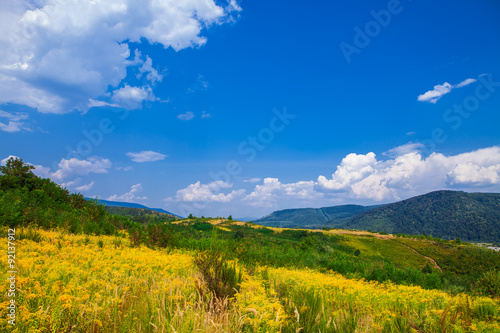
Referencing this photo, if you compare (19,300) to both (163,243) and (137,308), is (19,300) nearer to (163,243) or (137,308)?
(137,308)

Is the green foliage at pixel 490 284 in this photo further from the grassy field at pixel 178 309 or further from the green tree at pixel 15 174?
the green tree at pixel 15 174

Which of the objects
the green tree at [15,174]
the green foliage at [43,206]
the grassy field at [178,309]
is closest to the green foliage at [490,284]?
the grassy field at [178,309]

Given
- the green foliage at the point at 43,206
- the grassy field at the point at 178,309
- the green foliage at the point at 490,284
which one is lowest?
the green foliage at the point at 490,284

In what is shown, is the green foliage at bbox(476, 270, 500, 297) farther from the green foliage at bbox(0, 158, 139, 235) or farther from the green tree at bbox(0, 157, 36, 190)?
the green tree at bbox(0, 157, 36, 190)

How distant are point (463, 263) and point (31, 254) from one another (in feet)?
317

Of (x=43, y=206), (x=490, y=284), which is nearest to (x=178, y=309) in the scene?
(x=490, y=284)

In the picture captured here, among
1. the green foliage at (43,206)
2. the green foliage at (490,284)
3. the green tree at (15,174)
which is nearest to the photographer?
the green foliage at (490,284)

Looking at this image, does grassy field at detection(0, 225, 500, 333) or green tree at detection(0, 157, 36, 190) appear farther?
green tree at detection(0, 157, 36, 190)

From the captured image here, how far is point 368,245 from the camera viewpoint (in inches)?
3546

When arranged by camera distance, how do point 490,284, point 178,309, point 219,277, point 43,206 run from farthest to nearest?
point 43,206 < point 490,284 < point 219,277 < point 178,309

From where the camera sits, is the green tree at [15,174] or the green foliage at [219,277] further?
the green tree at [15,174]

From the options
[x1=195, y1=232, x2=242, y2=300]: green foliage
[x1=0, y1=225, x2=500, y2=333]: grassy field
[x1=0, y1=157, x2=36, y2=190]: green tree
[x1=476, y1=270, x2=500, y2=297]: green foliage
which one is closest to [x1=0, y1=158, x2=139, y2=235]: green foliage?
[x1=0, y1=157, x2=36, y2=190]: green tree

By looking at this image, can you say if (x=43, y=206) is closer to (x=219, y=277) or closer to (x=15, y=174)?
(x=15, y=174)

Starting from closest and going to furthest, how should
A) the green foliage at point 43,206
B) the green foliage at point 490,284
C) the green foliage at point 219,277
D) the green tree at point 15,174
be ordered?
the green foliage at point 219,277 → the green foliage at point 490,284 → the green foliage at point 43,206 → the green tree at point 15,174
